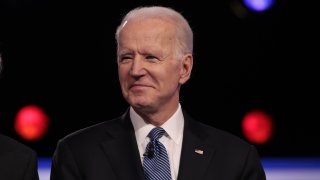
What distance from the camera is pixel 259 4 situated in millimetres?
4969

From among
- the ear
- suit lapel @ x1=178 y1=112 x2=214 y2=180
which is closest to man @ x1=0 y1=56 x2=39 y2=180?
suit lapel @ x1=178 y1=112 x2=214 y2=180

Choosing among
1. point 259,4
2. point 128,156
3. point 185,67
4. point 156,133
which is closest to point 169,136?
point 156,133

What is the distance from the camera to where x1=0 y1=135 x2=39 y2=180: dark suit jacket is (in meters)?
2.83

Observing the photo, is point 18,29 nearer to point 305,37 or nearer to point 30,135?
point 30,135

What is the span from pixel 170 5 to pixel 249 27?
0.59 metres

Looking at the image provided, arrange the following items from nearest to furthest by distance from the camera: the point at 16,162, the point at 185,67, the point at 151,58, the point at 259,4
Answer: the point at 16,162 < the point at 151,58 < the point at 185,67 < the point at 259,4

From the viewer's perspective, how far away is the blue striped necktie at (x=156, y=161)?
Result: 2906 mm

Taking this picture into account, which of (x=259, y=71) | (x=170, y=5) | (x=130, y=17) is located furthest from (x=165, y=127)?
(x=259, y=71)

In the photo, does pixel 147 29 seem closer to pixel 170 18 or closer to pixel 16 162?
pixel 170 18

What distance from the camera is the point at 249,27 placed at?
4980 mm

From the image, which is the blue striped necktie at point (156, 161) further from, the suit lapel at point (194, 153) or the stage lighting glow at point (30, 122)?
the stage lighting glow at point (30, 122)

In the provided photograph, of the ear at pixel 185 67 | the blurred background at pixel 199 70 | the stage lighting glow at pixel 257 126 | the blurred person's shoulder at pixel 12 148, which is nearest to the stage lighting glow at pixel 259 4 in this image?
the blurred background at pixel 199 70

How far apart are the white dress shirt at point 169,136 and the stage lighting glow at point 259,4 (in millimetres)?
2051

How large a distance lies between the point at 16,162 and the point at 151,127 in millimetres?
549
